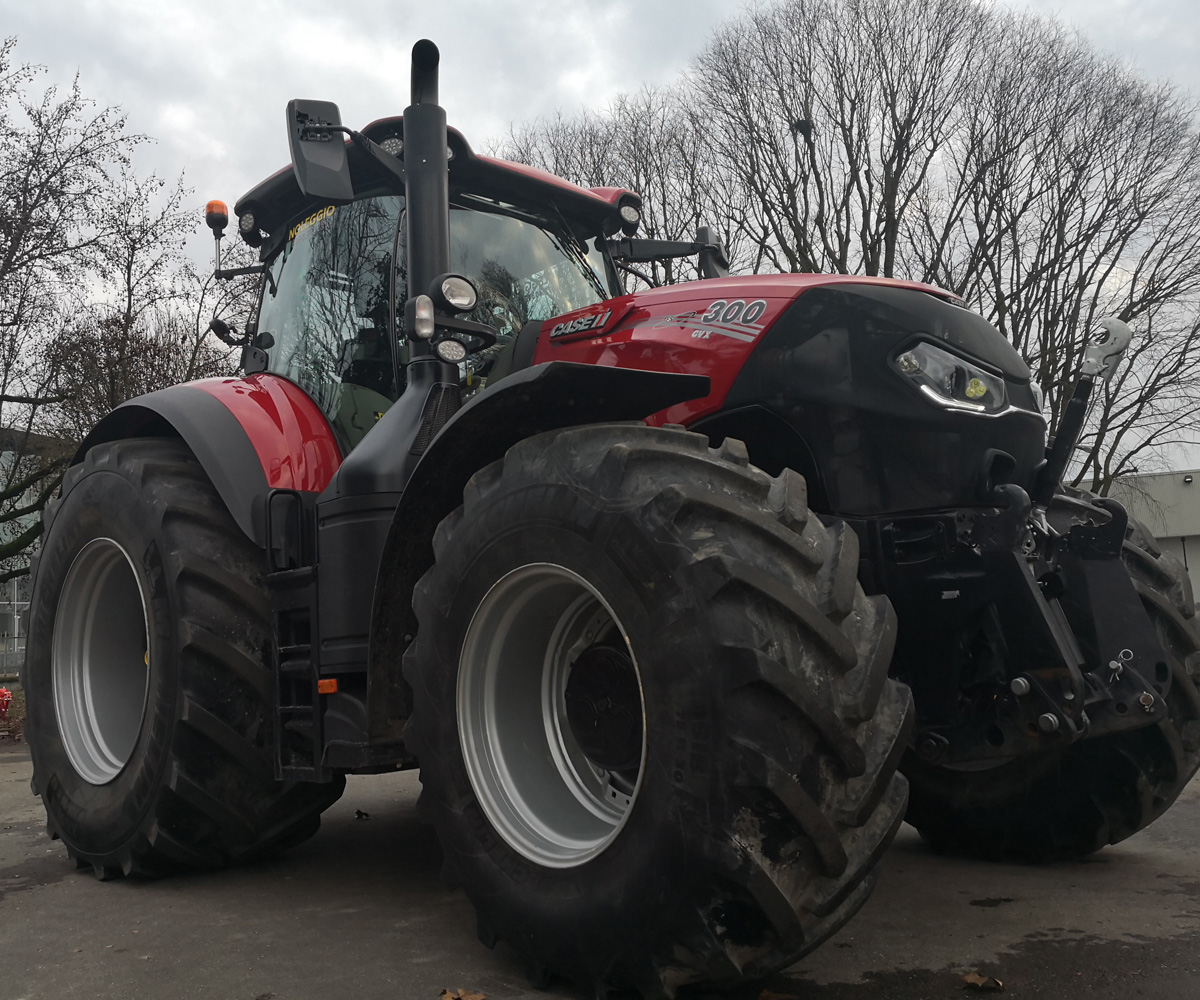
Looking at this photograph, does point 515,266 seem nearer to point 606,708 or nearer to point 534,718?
point 534,718

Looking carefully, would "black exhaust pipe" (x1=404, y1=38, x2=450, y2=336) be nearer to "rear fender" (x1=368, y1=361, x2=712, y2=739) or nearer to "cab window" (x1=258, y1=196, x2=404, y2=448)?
"cab window" (x1=258, y1=196, x2=404, y2=448)

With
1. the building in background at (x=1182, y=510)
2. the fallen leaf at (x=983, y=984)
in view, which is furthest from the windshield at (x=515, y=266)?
the building in background at (x=1182, y=510)

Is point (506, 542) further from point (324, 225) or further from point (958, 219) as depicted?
point (958, 219)

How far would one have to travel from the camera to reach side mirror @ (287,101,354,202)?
3.76m

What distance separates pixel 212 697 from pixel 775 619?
238 cm

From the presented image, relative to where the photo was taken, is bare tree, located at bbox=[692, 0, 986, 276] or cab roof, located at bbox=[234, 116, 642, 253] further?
bare tree, located at bbox=[692, 0, 986, 276]

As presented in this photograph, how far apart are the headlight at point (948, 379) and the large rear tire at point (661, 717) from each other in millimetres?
796

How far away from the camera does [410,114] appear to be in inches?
151

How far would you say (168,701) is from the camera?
4.00 m

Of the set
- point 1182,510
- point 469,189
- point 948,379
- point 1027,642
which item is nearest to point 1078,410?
point 948,379

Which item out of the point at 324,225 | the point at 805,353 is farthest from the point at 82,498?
the point at 805,353

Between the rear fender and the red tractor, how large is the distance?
0.5 inches

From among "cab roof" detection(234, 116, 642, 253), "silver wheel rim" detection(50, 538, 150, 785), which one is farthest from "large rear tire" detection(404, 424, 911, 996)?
"silver wheel rim" detection(50, 538, 150, 785)

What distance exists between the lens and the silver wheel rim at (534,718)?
3.01 m
